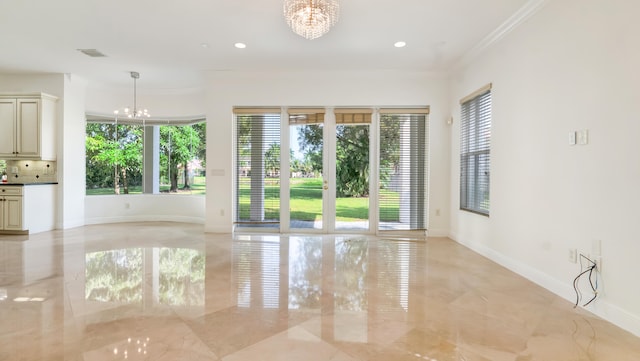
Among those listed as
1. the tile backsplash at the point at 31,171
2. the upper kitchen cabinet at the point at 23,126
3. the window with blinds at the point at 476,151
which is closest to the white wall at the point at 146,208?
the tile backsplash at the point at 31,171

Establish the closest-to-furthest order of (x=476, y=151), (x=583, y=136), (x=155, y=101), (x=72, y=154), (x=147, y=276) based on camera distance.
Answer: (x=583, y=136) → (x=147, y=276) → (x=476, y=151) → (x=72, y=154) → (x=155, y=101)

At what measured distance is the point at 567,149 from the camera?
3.01 metres

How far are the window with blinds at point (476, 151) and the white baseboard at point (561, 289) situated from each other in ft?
1.91

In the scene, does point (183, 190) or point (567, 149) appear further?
point (183, 190)

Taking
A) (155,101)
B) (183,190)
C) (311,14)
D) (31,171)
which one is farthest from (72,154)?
(311,14)

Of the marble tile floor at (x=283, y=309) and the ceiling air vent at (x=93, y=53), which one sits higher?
the ceiling air vent at (x=93, y=53)

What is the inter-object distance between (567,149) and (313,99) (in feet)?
12.7

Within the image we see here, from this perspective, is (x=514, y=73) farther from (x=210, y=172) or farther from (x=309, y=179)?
(x=210, y=172)

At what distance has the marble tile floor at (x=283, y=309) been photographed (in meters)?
2.08

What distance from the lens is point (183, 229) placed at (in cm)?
631

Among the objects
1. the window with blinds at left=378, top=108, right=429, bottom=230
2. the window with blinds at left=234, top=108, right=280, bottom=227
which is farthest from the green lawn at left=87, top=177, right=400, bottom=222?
the window with blinds at left=378, top=108, right=429, bottom=230

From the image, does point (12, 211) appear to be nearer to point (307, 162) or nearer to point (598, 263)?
point (307, 162)

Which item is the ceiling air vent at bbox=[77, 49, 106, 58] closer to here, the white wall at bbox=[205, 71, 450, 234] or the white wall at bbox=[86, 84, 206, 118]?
the white wall at bbox=[205, 71, 450, 234]

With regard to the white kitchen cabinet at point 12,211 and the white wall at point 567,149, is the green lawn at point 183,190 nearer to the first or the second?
the white kitchen cabinet at point 12,211
